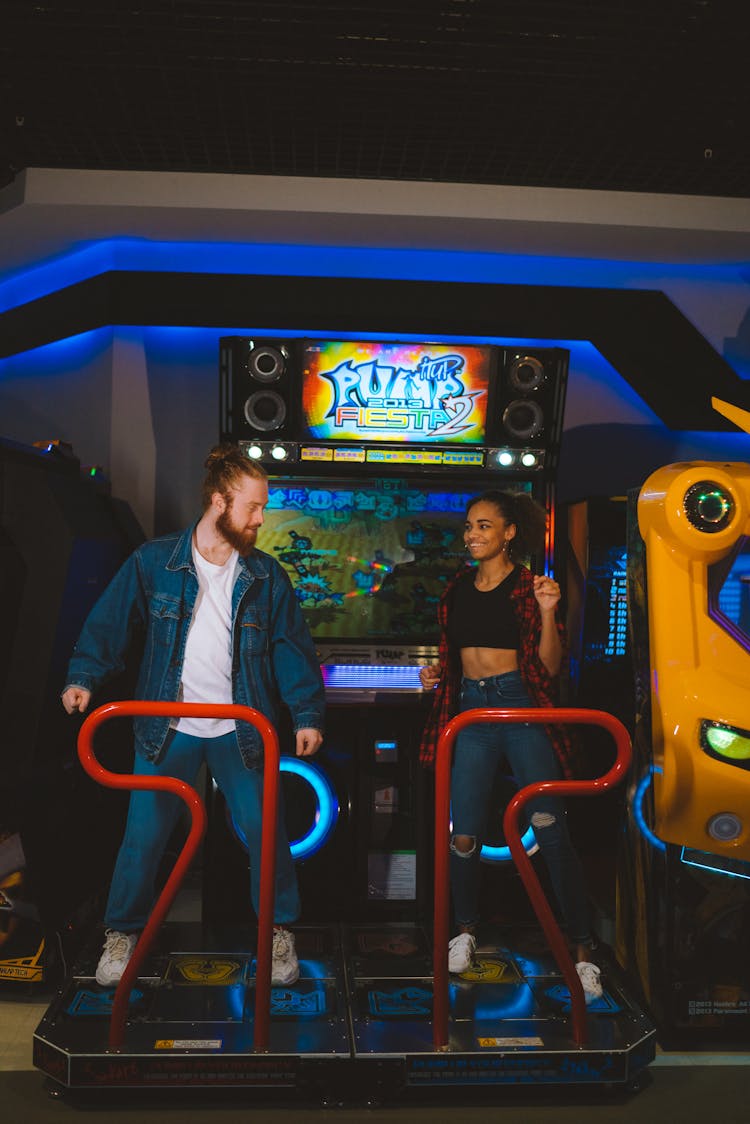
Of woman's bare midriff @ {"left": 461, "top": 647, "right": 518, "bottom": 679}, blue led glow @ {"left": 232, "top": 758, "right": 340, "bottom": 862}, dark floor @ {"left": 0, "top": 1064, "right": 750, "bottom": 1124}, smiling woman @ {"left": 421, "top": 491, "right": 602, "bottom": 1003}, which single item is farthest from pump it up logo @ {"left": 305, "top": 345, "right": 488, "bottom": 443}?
dark floor @ {"left": 0, "top": 1064, "right": 750, "bottom": 1124}

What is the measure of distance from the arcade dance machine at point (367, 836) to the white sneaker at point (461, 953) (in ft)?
0.16

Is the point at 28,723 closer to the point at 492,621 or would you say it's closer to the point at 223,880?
the point at 223,880

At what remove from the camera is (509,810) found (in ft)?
8.18

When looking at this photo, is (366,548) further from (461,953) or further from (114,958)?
(114,958)

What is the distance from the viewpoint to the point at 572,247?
455 centimetres

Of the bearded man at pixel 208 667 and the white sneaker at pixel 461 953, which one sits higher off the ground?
the bearded man at pixel 208 667

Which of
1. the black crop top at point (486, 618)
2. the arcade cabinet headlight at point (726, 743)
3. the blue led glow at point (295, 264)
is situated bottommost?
the arcade cabinet headlight at point (726, 743)

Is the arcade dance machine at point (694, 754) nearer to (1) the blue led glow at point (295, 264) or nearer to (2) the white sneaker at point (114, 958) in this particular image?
(2) the white sneaker at point (114, 958)

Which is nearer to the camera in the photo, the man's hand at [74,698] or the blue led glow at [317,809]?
the man's hand at [74,698]

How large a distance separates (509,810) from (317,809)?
52.4 inches

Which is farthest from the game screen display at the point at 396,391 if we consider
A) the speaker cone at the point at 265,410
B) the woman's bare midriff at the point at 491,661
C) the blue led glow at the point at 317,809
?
the blue led glow at the point at 317,809

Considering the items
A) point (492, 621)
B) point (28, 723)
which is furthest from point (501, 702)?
point (28, 723)

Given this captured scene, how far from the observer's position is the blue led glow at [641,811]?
2.88 metres

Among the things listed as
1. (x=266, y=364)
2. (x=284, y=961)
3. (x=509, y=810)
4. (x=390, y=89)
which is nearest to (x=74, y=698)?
(x=284, y=961)
